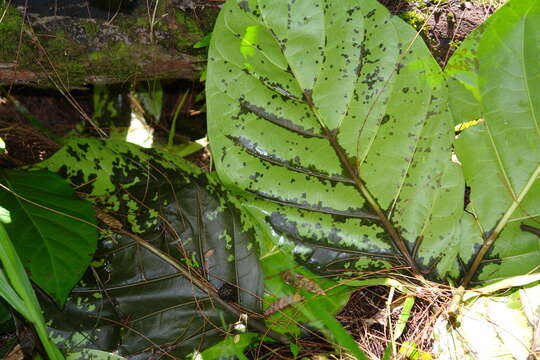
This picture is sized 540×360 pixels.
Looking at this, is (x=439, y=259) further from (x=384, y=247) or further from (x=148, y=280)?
(x=148, y=280)

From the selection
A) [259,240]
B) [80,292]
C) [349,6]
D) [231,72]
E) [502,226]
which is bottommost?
[80,292]

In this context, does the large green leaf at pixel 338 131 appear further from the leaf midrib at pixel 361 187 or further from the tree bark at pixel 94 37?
the tree bark at pixel 94 37

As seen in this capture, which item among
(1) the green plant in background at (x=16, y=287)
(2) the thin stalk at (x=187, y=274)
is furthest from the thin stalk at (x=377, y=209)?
(1) the green plant in background at (x=16, y=287)

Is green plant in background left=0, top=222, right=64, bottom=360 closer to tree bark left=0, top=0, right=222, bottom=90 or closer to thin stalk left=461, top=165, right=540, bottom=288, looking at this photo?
tree bark left=0, top=0, right=222, bottom=90

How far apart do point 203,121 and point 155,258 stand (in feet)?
2.02

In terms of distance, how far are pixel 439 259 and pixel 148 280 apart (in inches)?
28.9

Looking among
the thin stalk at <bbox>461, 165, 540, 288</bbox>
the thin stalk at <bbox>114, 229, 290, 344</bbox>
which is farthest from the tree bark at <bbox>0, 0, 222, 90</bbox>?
the thin stalk at <bbox>461, 165, 540, 288</bbox>

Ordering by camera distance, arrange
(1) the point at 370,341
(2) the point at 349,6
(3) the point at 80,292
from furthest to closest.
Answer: (1) the point at 370,341, (3) the point at 80,292, (2) the point at 349,6

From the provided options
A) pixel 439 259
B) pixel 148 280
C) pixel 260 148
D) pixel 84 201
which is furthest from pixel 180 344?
pixel 439 259

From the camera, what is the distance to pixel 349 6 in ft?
3.95

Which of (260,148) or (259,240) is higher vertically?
(260,148)

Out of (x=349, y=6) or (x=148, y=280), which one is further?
(x=148, y=280)

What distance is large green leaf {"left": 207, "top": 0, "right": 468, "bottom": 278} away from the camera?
1.21 metres

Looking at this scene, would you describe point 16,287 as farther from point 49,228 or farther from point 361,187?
point 361,187
